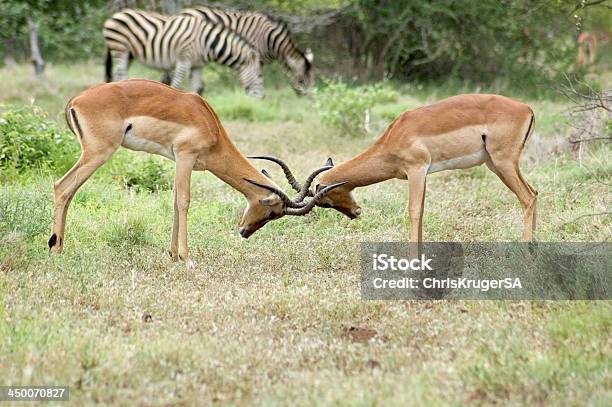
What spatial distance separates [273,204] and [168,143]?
0.80m

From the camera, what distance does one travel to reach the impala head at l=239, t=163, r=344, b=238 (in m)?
6.44

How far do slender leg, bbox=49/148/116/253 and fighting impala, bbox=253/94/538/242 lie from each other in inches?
48.9

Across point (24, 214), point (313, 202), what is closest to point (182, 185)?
point (313, 202)

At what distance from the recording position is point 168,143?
254 inches

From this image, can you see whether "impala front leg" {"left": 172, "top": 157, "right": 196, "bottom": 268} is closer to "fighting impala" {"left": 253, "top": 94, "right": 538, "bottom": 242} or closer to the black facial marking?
"fighting impala" {"left": 253, "top": 94, "right": 538, "bottom": 242}

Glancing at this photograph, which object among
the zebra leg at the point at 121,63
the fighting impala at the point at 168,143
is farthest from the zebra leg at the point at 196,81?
the fighting impala at the point at 168,143

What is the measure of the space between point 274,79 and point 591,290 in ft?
41.6

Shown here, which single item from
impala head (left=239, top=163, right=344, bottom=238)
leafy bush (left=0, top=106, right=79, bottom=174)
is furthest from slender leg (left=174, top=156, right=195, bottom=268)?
leafy bush (left=0, top=106, right=79, bottom=174)

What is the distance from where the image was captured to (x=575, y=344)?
4.38 meters

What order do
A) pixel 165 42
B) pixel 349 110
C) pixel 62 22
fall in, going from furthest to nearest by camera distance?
pixel 62 22 < pixel 165 42 < pixel 349 110

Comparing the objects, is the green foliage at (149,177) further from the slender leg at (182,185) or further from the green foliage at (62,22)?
the green foliage at (62,22)

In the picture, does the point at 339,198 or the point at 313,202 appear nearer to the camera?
the point at 313,202

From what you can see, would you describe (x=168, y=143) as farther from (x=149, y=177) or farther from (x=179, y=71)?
(x=179, y=71)

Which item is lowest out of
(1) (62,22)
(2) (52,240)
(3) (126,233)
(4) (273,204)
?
(1) (62,22)
